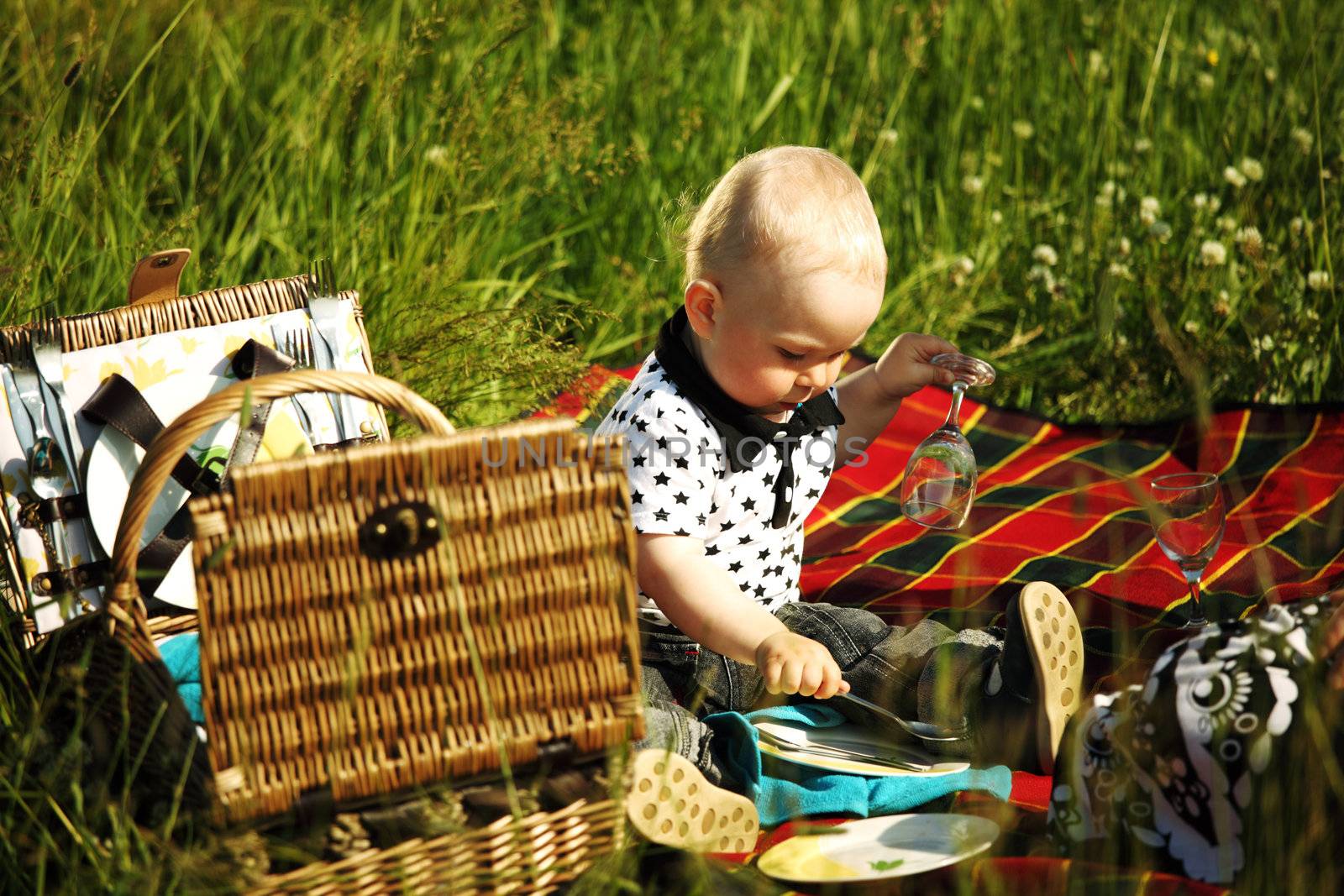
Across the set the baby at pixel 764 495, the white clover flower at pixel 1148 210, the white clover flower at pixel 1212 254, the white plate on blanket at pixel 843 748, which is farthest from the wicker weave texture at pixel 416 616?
the white clover flower at pixel 1148 210

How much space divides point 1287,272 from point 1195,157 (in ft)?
1.95

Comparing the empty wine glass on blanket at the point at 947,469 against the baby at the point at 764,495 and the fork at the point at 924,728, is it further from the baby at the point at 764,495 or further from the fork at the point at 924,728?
the fork at the point at 924,728

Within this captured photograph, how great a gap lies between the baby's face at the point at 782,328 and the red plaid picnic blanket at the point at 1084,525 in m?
0.53

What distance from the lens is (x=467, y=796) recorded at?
1.47 metres

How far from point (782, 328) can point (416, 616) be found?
0.82 meters

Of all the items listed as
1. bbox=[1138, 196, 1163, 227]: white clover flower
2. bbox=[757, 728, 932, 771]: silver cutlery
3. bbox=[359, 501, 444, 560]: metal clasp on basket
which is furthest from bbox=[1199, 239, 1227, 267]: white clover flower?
bbox=[359, 501, 444, 560]: metal clasp on basket

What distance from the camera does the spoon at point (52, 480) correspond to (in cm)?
194

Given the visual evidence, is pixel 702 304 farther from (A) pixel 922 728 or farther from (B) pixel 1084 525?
(B) pixel 1084 525

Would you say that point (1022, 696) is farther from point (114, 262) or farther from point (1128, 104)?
point (1128, 104)

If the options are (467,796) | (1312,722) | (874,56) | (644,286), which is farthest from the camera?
(874,56)

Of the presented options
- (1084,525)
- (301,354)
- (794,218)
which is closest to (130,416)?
(301,354)

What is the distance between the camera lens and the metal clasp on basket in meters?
1.37

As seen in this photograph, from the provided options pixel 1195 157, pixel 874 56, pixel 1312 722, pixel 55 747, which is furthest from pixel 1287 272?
pixel 55 747

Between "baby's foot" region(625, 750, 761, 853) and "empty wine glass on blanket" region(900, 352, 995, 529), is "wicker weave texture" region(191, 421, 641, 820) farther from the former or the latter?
"empty wine glass on blanket" region(900, 352, 995, 529)
